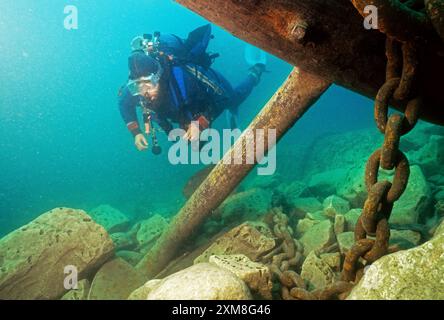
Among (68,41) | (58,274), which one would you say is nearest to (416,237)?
(58,274)

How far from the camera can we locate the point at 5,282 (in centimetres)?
326

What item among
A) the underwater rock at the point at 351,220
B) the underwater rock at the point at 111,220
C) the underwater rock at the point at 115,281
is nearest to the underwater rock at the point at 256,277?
the underwater rock at the point at 351,220

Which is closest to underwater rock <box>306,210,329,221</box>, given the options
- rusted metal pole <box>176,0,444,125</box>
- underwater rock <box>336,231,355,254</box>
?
underwater rock <box>336,231,355,254</box>

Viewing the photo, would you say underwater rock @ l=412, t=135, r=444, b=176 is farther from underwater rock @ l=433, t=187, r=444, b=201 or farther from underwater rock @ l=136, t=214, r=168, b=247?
underwater rock @ l=136, t=214, r=168, b=247

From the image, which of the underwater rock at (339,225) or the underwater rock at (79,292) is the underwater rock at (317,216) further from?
the underwater rock at (79,292)

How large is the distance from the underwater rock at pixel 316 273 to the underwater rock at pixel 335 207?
4.75 ft

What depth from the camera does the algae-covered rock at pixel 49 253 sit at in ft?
11.0

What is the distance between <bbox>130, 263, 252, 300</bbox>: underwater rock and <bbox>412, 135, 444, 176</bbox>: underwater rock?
4.65 m

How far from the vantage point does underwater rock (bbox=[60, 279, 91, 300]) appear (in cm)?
352

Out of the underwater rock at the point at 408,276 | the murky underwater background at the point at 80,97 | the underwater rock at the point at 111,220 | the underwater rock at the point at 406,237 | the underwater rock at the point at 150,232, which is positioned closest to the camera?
the underwater rock at the point at 408,276

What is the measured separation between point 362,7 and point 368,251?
44.9 inches

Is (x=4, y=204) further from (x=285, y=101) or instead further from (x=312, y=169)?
(x=285, y=101)

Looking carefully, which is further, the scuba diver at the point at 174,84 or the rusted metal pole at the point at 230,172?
the scuba diver at the point at 174,84

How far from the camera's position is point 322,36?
1.52m
